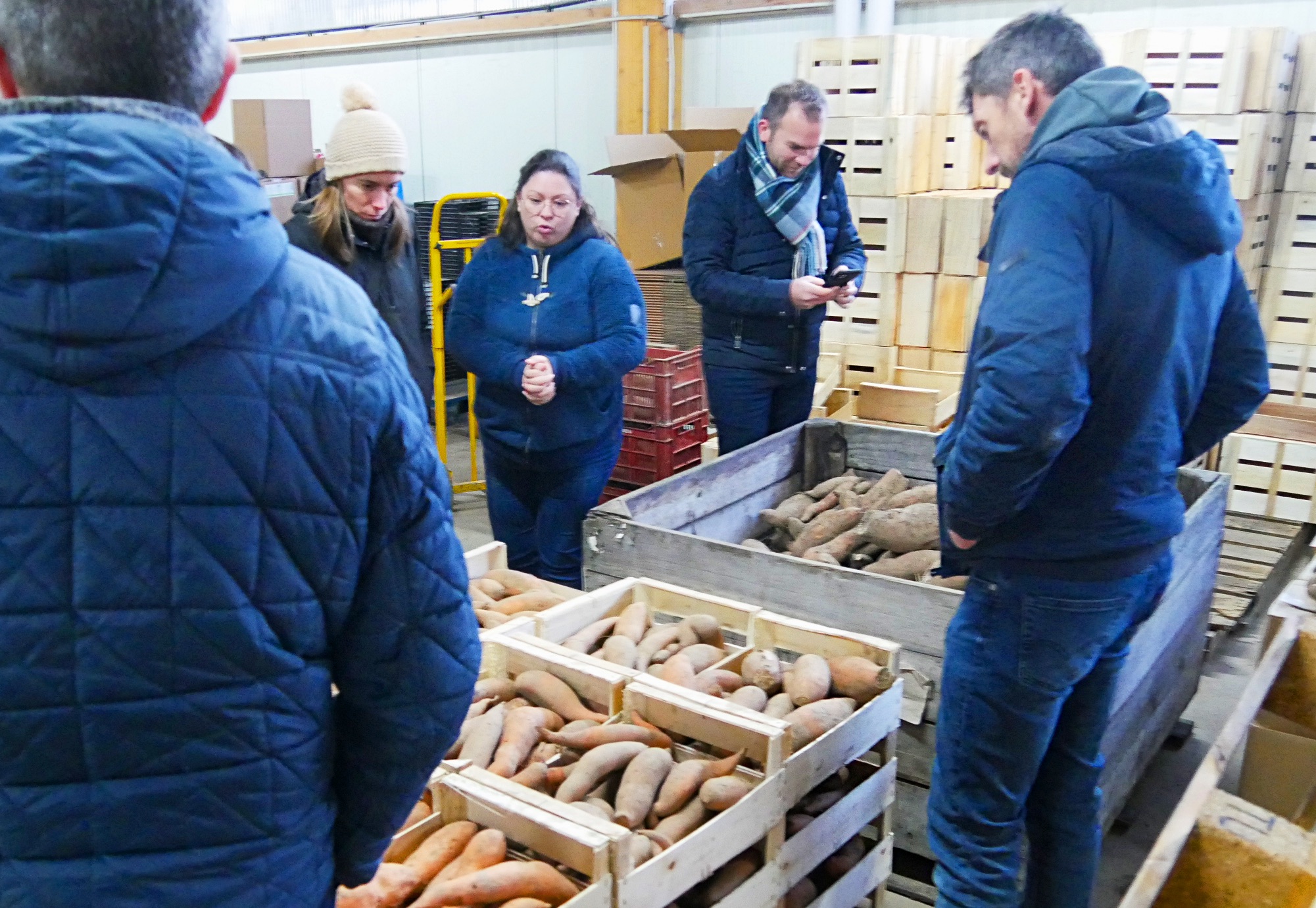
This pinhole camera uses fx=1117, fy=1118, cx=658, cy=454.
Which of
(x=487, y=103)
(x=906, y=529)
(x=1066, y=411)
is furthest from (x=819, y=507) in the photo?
(x=487, y=103)

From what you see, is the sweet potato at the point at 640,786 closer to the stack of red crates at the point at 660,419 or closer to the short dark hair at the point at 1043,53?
the short dark hair at the point at 1043,53

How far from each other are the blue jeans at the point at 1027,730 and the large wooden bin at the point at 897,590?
39 cm

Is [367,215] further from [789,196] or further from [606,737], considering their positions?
[606,737]

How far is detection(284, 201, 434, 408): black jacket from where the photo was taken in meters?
2.88

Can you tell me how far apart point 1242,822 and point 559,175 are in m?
2.08

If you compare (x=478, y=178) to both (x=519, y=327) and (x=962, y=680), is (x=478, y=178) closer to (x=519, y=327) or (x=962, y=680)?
(x=519, y=327)

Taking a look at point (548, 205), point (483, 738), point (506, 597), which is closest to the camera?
point (483, 738)

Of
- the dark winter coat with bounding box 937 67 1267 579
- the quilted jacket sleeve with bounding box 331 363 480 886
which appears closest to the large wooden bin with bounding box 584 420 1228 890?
the dark winter coat with bounding box 937 67 1267 579

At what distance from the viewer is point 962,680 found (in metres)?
1.88

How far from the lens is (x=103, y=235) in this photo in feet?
2.60

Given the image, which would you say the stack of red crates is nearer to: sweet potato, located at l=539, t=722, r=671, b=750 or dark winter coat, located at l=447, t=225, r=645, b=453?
dark winter coat, located at l=447, t=225, r=645, b=453

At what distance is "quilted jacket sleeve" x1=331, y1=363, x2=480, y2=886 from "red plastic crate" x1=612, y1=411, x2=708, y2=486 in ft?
12.9

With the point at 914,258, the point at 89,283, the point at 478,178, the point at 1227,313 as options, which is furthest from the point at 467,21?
the point at 89,283

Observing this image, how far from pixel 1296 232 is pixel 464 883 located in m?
4.83
